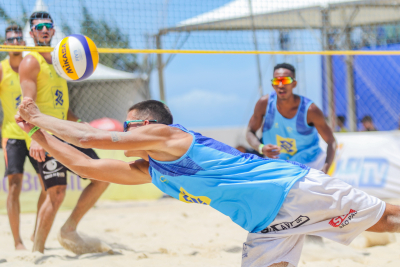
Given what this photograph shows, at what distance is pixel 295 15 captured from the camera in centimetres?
818

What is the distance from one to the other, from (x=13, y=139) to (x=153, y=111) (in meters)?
2.07

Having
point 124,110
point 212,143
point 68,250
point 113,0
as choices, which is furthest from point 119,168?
point 124,110

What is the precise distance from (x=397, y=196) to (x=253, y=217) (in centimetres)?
471

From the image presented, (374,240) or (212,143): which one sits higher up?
(212,143)

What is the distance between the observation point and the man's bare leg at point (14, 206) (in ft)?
10.8

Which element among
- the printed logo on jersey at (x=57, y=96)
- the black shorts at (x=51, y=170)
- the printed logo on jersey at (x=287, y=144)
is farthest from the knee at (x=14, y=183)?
the printed logo on jersey at (x=287, y=144)

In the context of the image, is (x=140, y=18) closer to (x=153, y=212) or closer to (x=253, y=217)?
(x=153, y=212)

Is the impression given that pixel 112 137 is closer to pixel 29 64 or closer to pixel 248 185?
pixel 248 185

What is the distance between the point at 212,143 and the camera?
196 cm

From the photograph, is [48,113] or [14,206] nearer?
[48,113]

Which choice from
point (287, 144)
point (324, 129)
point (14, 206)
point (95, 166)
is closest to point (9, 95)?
point (14, 206)

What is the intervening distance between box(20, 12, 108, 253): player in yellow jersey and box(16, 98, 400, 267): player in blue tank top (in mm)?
1125

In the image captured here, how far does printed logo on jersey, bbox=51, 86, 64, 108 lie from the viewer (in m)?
3.14

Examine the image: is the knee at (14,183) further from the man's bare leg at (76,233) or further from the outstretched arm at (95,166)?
the outstretched arm at (95,166)
